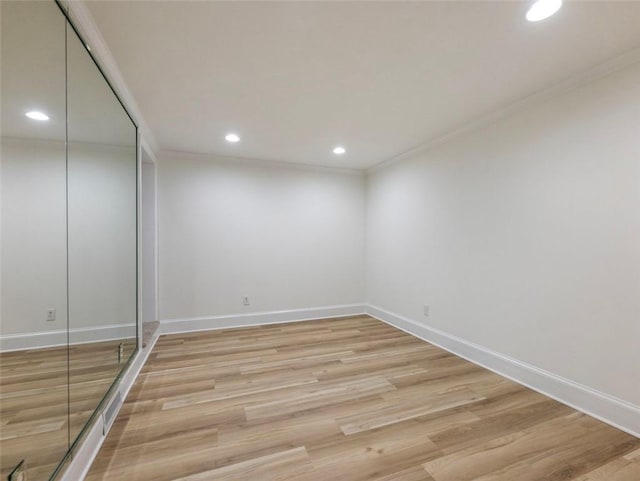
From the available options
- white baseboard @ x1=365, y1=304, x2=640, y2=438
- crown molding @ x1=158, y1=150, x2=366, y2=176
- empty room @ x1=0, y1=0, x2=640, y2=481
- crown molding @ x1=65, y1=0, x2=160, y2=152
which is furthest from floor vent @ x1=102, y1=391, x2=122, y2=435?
→ white baseboard @ x1=365, y1=304, x2=640, y2=438

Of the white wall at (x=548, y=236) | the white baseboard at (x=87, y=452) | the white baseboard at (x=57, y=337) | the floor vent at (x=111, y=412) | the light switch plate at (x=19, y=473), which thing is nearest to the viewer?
the light switch plate at (x=19, y=473)

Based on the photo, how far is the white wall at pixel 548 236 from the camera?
1.83 meters

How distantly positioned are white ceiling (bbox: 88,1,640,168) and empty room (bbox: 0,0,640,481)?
0.02 meters

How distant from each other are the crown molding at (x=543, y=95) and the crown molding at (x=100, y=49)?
305cm

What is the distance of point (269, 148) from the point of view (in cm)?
362

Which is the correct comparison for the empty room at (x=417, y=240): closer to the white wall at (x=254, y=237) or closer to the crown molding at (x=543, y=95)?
the crown molding at (x=543, y=95)

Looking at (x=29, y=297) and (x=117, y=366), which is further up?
(x=29, y=297)

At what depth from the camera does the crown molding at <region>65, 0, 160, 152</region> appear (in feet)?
4.67

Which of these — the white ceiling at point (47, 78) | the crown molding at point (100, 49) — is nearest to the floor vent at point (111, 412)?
the white ceiling at point (47, 78)

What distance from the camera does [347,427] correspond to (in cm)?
182

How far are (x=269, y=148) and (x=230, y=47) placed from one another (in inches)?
74.1

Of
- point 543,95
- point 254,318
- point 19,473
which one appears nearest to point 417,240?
point 543,95

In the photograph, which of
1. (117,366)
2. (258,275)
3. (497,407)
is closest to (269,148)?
(258,275)

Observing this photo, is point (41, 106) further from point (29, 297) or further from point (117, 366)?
point (117, 366)
